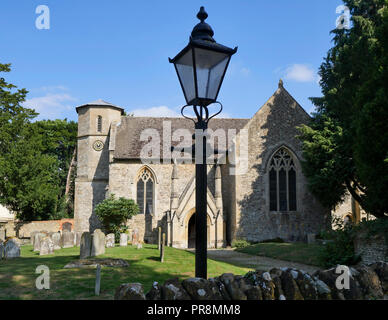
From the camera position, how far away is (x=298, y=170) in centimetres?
2430

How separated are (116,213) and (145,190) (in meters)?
3.50

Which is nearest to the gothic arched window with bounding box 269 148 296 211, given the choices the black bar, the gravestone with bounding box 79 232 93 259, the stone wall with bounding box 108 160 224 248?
the stone wall with bounding box 108 160 224 248

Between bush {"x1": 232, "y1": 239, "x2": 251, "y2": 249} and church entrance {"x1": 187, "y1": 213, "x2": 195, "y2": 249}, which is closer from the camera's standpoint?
bush {"x1": 232, "y1": 239, "x2": 251, "y2": 249}

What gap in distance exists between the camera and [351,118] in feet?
59.3

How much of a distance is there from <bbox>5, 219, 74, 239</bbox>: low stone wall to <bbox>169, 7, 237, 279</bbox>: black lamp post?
2921cm

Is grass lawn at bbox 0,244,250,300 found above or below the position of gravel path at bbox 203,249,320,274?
above

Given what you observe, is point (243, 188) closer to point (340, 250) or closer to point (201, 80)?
point (340, 250)

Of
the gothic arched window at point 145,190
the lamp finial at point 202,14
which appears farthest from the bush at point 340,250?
the gothic arched window at point 145,190

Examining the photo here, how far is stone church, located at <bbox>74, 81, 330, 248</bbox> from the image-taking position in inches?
925

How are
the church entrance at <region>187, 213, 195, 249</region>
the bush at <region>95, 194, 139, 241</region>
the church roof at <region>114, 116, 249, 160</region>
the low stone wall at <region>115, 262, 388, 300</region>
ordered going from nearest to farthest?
the low stone wall at <region>115, 262, 388, 300</region> → the bush at <region>95, 194, 139, 241</region> → the church entrance at <region>187, 213, 195, 249</region> → the church roof at <region>114, 116, 249, 160</region>

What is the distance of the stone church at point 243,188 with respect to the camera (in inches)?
925

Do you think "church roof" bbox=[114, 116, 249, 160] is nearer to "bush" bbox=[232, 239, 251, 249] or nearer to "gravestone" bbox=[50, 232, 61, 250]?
"bush" bbox=[232, 239, 251, 249]
